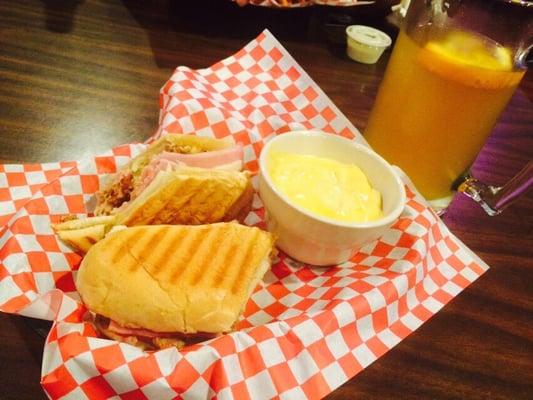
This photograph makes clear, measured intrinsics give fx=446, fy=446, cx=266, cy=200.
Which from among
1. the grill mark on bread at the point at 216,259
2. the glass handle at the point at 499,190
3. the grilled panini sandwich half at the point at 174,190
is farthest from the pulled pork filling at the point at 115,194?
the glass handle at the point at 499,190

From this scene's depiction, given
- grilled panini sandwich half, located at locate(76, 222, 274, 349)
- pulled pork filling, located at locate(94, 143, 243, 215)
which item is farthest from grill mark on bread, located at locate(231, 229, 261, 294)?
pulled pork filling, located at locate(94, 143, 243, 215)

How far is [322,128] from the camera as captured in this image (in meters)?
1.98

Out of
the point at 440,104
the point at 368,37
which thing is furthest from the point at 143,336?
the point at 368,37

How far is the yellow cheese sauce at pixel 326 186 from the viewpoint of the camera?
51.2 inches

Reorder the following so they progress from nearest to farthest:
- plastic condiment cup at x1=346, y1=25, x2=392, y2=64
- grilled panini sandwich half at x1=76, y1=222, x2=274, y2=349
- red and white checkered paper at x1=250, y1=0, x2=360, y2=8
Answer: grilled panini sandwich half at x1=76, y1=222, x2=274, y2=349 → plastic condiment cup at x1=346, y1=25, x2=392, y2=64 → red and white checkered paper at x1=250, y1=0, x2=360, y2=8

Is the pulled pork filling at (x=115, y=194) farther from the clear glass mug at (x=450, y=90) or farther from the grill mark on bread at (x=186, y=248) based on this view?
the clear glass mug at (x=450, y=90)

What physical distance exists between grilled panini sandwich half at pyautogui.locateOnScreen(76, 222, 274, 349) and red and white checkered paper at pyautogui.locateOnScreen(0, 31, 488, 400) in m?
0.06

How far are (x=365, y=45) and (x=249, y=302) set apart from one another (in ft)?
6.60

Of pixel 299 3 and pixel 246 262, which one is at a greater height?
pixel 299 3

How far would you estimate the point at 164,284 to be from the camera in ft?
3.63

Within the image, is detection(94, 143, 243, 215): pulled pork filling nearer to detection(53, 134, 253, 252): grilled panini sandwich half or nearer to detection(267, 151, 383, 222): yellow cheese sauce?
detection(53, 134, 253, 252): grilled panini sandwich half

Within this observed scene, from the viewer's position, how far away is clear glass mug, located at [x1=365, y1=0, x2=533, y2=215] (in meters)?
1.39

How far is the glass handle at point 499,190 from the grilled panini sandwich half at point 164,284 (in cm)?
85

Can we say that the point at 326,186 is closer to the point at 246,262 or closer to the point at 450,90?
the point at 246,262
